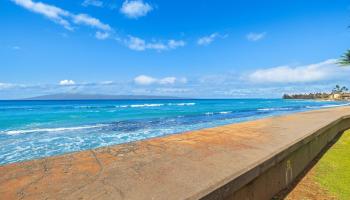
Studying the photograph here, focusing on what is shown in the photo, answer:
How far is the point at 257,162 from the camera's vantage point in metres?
2.90

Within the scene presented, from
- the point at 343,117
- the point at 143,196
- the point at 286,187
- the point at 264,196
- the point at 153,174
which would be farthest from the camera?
the point at 343,117

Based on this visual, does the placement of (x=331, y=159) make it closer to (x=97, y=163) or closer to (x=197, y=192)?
(x=197, y=192)

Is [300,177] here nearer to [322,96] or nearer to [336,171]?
[336,171]

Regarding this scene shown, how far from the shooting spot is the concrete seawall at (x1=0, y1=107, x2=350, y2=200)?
2.10m

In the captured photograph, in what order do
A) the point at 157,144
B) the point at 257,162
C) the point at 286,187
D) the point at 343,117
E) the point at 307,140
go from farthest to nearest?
the point at 343,117 → the point at 307,140 → the point at 157,144 → the point at 286,187 → the point at 257,162

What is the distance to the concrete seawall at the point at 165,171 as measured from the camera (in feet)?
6.88

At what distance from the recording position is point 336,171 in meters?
4.36

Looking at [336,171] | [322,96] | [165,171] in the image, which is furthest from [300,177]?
[322,96]

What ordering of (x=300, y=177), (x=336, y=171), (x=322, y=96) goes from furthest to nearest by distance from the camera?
(x=322, y=96) < (x=336, y=171) < (x=300, y=177)

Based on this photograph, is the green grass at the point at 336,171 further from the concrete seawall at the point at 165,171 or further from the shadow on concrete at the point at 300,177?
the concrete seawall at the point at 165,171

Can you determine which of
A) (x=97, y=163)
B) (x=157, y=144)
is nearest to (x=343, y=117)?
(x=157, y=144)

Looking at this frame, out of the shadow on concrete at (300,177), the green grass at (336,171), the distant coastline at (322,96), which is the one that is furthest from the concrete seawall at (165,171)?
the distant coastline at (322,96)

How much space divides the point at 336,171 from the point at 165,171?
144 inches

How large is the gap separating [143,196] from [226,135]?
3.25m
